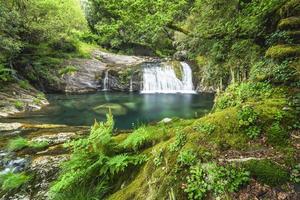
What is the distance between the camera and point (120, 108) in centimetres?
1881

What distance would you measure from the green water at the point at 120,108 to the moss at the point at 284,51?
833cm

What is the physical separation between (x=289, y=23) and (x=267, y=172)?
3925mm

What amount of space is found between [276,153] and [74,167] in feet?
9.99

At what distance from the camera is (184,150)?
12.7ft

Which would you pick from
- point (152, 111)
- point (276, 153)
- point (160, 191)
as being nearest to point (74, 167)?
point (160, 191)

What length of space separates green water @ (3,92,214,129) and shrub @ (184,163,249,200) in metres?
9.98

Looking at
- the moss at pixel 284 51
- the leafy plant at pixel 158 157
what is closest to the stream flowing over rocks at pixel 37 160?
the leafy plant at pixel 158 157

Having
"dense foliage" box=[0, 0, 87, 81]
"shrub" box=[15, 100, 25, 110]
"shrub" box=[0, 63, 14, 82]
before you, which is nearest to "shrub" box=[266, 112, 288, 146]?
"shrub" box=[15, 100, 25, 110]

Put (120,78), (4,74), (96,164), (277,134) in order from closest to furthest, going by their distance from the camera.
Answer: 1. (277,134)
2. (96,164)
3. (4,74)
4. (120,78)

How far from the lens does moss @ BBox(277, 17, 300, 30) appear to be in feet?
19.7

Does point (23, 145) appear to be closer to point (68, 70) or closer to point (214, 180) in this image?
point (214, 180)

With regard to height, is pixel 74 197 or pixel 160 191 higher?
pixel 160 191

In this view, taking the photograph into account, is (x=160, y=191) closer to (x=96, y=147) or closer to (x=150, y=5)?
(x=96, y=147)

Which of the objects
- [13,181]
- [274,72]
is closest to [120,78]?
[13,181]
